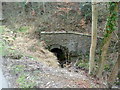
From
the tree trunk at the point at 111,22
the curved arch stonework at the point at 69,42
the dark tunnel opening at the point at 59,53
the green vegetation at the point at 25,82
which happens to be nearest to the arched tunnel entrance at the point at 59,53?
the dark tunnel opening at the point at 59,53

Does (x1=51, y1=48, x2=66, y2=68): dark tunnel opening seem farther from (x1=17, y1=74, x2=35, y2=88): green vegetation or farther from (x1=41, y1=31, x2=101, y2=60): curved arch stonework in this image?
(x1=17, y1=74, x2=35, y2=88): green vegetation

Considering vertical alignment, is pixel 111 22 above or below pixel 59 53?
above

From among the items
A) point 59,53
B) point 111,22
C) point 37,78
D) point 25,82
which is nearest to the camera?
point 25,82

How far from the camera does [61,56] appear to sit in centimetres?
1290

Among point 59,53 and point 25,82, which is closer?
point 25,82

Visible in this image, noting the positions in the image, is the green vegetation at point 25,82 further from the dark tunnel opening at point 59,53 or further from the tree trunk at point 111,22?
the dark tunnel opening at point 59,53

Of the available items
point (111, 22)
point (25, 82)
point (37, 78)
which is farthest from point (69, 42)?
point (25, 82)

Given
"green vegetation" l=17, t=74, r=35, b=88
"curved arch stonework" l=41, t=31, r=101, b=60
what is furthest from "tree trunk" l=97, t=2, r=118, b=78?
"curved arch stonework" l=41, t=31, r=101, b=60

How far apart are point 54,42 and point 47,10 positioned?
8.01 feet

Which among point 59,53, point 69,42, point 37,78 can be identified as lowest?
point 59,53

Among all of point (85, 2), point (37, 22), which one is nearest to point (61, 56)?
point (37, 22)

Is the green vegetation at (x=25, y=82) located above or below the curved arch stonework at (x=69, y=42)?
above

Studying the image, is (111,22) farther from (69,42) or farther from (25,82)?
(69,42)

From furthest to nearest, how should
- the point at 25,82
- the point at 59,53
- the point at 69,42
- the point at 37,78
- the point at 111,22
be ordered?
the point at 59,53
the point at 69,42
the point at 111,22
the point at 37,78
the point at 25,82
